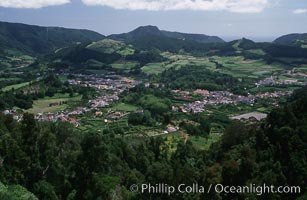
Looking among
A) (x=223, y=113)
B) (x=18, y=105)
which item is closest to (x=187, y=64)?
(x=223, y=113)

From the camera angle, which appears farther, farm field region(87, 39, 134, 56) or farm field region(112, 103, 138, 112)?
farm field region(87, 39, 134, 56)

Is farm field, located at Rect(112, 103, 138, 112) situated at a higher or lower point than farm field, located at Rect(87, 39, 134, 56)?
lower

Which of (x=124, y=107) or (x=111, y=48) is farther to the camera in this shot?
(x=111, y=48)

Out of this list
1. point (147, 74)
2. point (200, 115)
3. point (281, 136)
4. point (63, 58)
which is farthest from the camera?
point (63, 58)

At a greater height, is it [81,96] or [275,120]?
[275,120]

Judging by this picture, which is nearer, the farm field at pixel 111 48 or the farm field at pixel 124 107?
the farm field at pixel 124 107

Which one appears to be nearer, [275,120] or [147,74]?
[275,120]

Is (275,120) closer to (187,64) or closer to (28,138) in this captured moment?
(28,138)

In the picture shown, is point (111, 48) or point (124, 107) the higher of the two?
point (111, 48)

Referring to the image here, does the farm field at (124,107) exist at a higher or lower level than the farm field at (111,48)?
lower

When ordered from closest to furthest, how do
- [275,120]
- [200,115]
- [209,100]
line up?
[275,120]
[200,115]
[209,100]

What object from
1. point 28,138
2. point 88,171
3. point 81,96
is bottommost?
point 81,96
